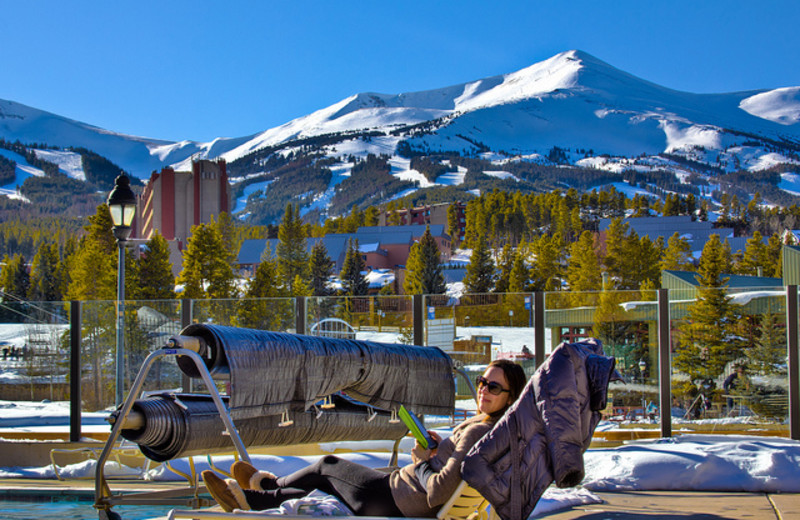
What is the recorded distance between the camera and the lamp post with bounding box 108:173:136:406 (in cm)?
920

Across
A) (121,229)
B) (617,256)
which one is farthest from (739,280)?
(121,229)

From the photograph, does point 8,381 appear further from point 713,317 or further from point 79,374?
point 713,317

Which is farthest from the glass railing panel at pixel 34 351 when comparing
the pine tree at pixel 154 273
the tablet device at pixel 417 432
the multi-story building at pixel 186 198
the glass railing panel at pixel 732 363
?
the multi-story building at pixel 186 198

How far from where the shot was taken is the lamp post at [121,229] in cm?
920

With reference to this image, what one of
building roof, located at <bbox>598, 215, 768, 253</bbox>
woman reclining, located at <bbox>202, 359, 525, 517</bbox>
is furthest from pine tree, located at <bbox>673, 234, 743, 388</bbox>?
building roof, located at <bbox>598, 215, 768, 253</bbox>

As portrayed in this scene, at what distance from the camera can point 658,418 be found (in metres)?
8.34

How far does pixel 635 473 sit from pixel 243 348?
4188mm

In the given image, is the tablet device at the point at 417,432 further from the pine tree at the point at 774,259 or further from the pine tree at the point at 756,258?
the pine tree at the point at 756,258

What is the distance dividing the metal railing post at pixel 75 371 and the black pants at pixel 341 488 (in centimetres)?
555

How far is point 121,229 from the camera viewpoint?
31.7 feet

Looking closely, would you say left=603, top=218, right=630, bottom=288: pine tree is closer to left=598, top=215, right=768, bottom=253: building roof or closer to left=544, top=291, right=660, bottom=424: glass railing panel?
left=598, top=215, right=768, bottom=253: building roof

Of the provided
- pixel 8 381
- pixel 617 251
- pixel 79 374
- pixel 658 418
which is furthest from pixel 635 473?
pixel 617 251

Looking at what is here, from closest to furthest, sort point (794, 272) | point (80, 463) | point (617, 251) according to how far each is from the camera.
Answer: point (80, 463)
point (794, 272)
point (617, 251)

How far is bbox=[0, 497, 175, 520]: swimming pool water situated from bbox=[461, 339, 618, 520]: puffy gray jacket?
12.1 feet
